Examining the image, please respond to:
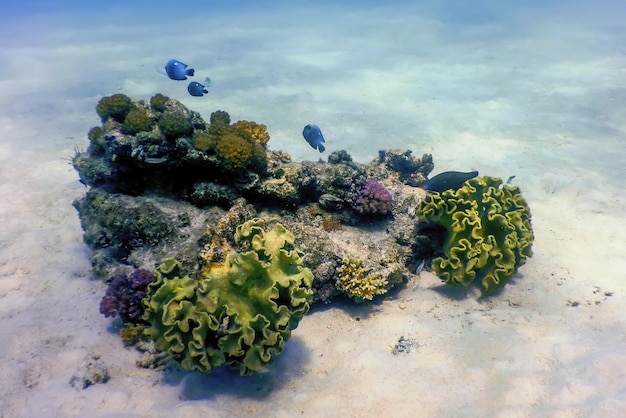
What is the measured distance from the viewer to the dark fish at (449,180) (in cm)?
573

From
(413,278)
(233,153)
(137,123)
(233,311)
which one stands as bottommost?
(413,278)

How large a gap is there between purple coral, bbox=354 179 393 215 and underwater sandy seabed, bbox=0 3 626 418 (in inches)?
43.8

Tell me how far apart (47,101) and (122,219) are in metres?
11.9

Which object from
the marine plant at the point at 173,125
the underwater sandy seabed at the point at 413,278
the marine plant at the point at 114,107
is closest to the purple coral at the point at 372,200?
the underwater sandy seabed at the point at 413,278

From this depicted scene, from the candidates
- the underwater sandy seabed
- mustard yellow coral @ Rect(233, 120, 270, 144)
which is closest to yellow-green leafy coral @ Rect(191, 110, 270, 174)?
mustard yellow coral @ Rect(233, 120, 270, 144)

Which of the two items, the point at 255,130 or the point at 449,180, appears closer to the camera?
the point at 255,130

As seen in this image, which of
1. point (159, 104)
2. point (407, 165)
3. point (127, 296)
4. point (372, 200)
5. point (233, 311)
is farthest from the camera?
point (407, 165)

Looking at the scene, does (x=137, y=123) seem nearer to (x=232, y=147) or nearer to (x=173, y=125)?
(x=173, y=125)

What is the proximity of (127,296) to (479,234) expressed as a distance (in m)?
4.30

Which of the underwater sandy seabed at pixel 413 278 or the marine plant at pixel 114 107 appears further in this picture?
the marine plant at pixel 114 107

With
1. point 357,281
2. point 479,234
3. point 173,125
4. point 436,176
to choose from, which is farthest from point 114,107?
point 479,234

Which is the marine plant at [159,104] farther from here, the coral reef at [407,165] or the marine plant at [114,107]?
the coral reef at [407,165]

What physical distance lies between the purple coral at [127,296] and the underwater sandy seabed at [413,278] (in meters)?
0.38

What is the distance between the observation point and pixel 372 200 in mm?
5262
